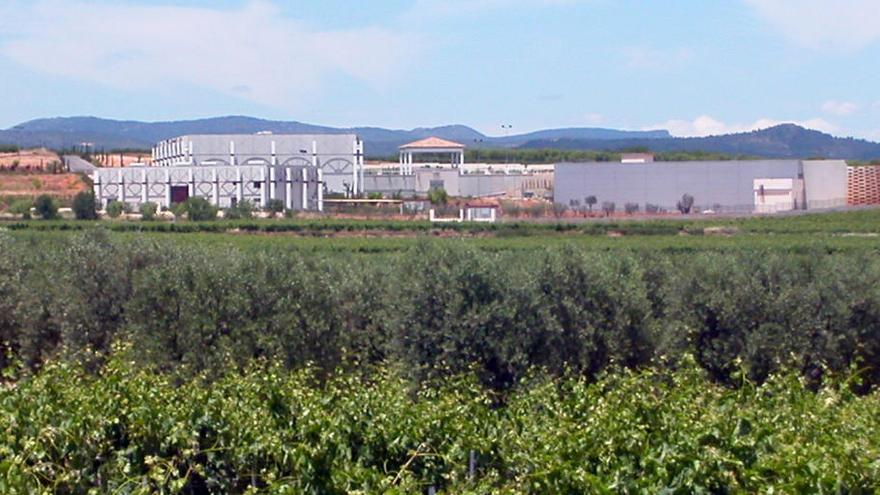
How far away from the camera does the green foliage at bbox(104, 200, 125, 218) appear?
205 feet

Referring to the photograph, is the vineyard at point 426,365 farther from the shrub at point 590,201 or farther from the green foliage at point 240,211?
the shrub at point 590,201

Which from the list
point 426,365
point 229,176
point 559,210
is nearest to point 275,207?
point 229,176

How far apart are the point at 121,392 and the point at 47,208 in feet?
181

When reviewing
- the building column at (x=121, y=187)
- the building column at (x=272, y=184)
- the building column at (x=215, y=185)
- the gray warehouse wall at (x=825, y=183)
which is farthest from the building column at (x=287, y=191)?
the gray warehouse wall at (x=825, y=183)

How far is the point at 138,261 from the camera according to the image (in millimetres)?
22469

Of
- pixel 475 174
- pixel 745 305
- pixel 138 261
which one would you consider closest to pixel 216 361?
pixel 138 261

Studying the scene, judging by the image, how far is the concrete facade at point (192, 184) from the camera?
7138 centimetres

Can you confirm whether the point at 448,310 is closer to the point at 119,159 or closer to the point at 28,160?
the point at 28,160

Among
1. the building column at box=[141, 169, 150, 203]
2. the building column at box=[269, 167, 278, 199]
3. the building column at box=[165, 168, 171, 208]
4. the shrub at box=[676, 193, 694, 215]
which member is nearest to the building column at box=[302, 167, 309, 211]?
the building column at box=[269, 167, 278, 199]

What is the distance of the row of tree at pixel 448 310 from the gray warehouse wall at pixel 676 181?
56.1m

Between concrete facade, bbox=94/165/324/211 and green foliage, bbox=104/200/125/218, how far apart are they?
511 cm

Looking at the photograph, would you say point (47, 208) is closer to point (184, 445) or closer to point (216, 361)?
point (216, 361)

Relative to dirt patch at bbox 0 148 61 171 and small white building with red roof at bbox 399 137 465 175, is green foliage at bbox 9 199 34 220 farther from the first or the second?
small white building with red roof at bbox 399 137 465 175

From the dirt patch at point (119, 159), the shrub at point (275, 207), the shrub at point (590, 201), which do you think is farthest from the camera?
the dirt patch at point (119, 159)
